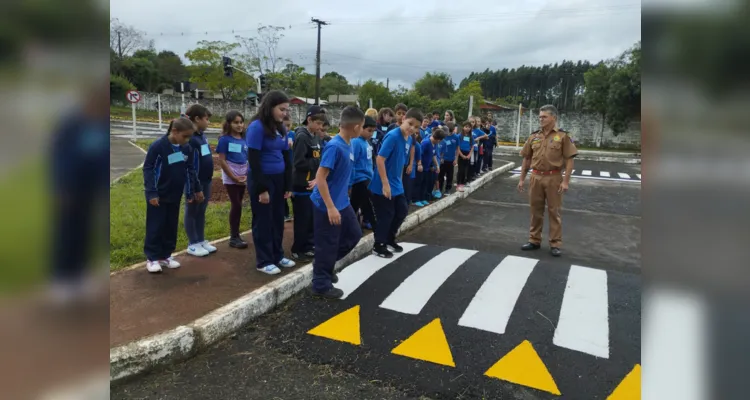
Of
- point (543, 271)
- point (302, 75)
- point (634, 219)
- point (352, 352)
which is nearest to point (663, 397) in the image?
point (352, 352)

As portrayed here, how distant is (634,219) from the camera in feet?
30.0

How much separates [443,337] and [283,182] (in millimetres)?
2366

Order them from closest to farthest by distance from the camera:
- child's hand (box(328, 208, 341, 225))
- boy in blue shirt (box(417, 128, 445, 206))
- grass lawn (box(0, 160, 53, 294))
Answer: grass lawn (box(0, 160, 53, 294)), child's hand (box(328, 208, 341, 225)), boy in blue shirt (box(417, 128, 445, 206))

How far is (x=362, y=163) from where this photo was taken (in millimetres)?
5691

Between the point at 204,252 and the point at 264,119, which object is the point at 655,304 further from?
the point at 204,252

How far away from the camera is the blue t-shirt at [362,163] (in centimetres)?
562

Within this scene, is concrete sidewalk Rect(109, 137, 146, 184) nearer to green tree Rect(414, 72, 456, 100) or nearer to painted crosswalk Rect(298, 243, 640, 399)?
painted crosswalk Rect(298, 243, 640, 399)

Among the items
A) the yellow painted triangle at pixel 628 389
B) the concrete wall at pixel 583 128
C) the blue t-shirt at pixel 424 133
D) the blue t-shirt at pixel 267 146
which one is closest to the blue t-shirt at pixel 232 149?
the blue t-shirt at pixel 267 146

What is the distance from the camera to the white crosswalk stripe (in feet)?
13.1

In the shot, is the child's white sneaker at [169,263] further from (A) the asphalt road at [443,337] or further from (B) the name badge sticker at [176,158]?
(A) the asphalt road at [443,337]

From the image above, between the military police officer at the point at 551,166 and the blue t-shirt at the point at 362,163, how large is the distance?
243cm

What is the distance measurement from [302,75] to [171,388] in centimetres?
4625

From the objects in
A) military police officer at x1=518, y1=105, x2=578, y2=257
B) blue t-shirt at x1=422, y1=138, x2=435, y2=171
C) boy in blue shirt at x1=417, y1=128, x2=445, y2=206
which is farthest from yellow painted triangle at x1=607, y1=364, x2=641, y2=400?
blue t-shirt at x1=422, y1=138, x2=435, y2=171

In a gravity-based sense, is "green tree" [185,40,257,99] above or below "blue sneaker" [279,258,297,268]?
above
